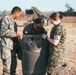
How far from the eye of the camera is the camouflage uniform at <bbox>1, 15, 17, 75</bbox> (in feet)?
19.3

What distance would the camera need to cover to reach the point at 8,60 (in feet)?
20.0

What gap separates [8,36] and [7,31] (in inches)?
3.9

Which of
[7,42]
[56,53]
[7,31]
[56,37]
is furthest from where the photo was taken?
[7,42]

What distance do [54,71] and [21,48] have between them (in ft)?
2.59

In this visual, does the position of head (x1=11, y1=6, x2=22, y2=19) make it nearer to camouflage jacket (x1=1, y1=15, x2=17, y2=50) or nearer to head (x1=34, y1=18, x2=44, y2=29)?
camouflage jacket (x1=1, y1=15, x2=17, y2=50)

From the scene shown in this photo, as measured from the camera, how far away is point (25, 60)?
19.4ft

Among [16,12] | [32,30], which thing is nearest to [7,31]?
[16,12]

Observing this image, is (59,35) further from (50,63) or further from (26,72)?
(26,72)

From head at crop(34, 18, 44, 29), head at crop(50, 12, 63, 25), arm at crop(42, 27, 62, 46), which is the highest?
head at crop(50, 12, 63, 25)

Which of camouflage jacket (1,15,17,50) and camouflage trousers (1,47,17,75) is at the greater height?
camouflage jacket (1,15,17,50)

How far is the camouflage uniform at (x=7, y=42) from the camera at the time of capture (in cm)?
589

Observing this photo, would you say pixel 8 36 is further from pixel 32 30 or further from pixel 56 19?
pixel 56 19

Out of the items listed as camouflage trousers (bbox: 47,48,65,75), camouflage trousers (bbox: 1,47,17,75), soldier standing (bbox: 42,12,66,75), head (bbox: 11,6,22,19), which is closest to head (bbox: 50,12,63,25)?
soldier standing (bbox: 42,12,66,75)

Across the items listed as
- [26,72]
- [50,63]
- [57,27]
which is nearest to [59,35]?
[57,27]
